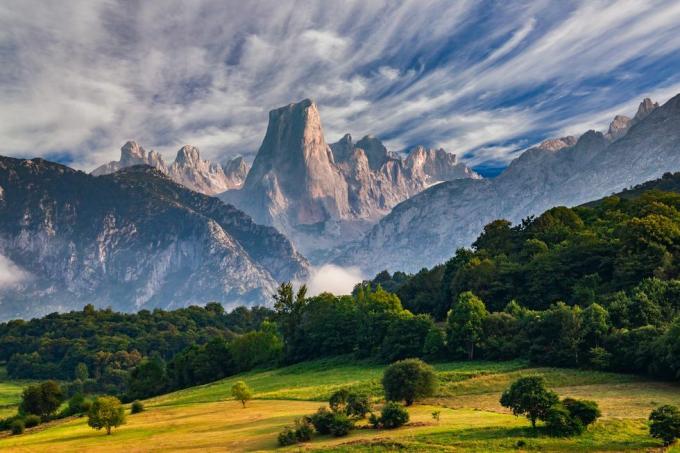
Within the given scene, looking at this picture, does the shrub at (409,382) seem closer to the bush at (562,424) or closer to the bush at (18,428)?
the bush at (562,424)

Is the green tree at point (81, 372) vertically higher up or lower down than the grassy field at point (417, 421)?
higher up

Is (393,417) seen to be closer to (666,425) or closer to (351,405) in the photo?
(351,405)

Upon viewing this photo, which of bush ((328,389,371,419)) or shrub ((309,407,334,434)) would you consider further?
bush ((328,389,371,419))

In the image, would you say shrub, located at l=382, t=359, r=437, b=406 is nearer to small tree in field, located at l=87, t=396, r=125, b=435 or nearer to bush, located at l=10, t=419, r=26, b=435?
small tree in field, located at l=87, t=396, r=125, b=435

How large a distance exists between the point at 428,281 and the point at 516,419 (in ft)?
334

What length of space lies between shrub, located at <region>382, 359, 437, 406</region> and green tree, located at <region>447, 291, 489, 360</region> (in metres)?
31.7

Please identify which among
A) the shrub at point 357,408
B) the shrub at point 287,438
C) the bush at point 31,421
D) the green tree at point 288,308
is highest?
the green tree at point 288,308

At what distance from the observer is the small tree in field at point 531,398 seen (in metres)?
39.6

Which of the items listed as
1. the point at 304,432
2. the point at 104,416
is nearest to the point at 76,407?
the point at 104,416

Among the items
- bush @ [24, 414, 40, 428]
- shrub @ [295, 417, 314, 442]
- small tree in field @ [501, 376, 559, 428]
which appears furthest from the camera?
bush @ [24, 414, 40, 428]

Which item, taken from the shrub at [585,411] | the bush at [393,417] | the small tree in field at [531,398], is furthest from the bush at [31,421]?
Result: the shrub at [585,411]

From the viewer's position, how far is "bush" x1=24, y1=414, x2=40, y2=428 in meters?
79.6

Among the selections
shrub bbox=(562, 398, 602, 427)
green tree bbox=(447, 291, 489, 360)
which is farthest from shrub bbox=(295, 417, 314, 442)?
green tree bbox=(447, 291, 489, 360)

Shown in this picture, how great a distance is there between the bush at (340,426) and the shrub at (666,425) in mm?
20864
